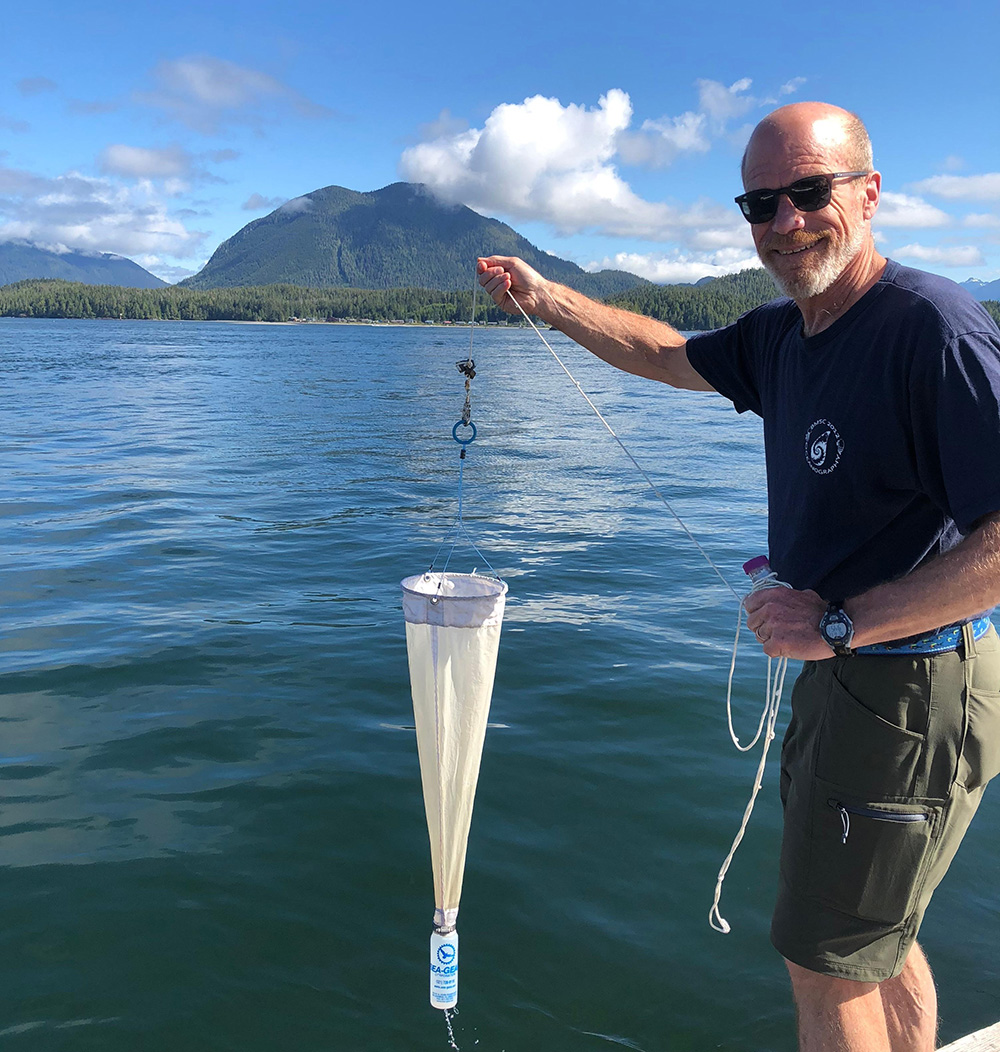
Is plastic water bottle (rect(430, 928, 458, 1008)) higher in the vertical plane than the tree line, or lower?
lower

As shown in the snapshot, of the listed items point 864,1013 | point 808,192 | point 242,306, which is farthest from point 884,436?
point 242,306

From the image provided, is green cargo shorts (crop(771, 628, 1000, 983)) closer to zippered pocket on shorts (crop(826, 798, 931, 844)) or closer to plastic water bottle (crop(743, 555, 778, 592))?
zippered pocket on shorts (crop(826, 798, 931, 844))

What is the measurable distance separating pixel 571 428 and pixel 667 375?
24.6 m

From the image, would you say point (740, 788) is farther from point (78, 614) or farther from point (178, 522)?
point (178, 522)

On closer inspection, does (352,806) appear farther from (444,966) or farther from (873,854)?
(873,854)

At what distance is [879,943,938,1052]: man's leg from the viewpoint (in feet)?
10.1

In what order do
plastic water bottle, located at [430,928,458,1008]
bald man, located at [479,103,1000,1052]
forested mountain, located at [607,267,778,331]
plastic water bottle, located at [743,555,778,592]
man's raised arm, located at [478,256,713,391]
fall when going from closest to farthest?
bald man, located at [479,103,1000,1052] < plastic water bottle, located at [743,555,778,592] < plastic water bottle, located at [430,928,458,1008] < man's raised arm, located at [478,256,713,391] < forested mountain, located at [607,267,778,331]

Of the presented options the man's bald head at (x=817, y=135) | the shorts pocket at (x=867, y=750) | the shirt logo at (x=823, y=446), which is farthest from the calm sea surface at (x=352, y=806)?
the man's bald head at (x=817, y=135)

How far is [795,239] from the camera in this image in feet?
9.27

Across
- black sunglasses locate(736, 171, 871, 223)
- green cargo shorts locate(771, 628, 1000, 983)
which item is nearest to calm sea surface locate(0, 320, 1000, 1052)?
green cargo shorts locate(771, 628, 1000, 983)

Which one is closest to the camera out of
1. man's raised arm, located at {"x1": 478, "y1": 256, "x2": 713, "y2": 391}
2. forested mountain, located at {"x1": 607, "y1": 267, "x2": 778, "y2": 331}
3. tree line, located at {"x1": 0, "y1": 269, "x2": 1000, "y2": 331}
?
man's raised arm, located at {"x1": 478, "y1": 256, "x2": 713, "y2": 391}

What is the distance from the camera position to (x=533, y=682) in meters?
7.71

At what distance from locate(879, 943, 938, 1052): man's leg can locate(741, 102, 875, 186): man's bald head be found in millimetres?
2699

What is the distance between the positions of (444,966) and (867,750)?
71.6 inches
